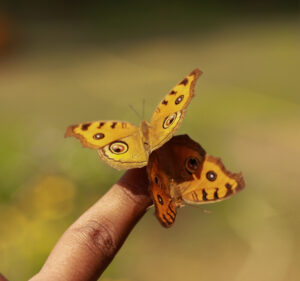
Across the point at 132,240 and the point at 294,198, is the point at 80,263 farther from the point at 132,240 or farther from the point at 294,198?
the point at 294,198

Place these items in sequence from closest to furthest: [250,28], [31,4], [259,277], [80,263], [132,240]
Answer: [80,263]
[259,277]
[132,240]
[250,28]
[31,4]

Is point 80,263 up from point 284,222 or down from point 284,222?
up

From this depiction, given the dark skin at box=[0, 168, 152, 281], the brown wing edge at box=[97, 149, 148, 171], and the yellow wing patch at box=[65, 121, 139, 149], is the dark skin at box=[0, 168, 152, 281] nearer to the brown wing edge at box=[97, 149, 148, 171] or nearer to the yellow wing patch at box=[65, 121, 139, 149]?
the brown wing edge at box=[97, 149, 148, 171]

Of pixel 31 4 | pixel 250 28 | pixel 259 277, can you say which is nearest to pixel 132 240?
pixel 259 277

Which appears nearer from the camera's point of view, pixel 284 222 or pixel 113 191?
pixel 113 191

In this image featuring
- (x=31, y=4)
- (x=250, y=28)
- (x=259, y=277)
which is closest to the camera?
(x=259, y=277)

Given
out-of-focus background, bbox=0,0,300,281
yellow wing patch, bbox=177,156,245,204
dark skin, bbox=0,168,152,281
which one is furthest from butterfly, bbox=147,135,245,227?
out-of-focus background, bbox=0,0,300,281

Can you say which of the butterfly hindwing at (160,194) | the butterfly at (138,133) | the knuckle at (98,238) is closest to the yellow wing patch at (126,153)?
the butterfly at (138,133)
